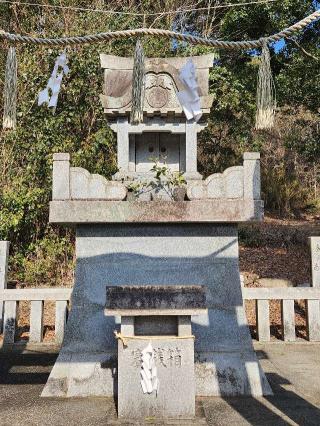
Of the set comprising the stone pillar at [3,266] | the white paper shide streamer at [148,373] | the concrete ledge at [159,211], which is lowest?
the white paper shide streamer at [148,373]

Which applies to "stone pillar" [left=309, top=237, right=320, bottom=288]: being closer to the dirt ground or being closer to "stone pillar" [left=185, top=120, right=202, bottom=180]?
the dirt ground

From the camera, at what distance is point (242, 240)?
1202 centimetres

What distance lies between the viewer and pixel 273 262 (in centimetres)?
1059

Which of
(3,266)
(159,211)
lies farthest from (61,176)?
(3,266)

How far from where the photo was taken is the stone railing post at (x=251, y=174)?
443cm

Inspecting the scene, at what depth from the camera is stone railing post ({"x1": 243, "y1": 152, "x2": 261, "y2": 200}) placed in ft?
14.5

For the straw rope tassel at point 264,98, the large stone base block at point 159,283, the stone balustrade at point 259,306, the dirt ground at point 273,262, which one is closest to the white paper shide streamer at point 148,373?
the large stone base block at point 159,283

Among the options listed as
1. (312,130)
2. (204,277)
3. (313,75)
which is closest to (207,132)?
(312,130)

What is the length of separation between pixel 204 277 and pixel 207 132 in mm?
8931

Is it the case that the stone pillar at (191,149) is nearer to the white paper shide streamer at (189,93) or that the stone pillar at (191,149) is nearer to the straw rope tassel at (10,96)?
the white paper shide streamer at (189,93)

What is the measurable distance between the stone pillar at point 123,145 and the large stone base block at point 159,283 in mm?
999

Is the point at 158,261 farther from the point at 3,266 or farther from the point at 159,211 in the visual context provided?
the point at 3,266

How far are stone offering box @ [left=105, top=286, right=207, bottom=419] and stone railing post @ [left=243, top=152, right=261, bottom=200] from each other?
138 cm

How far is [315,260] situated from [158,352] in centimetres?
411
